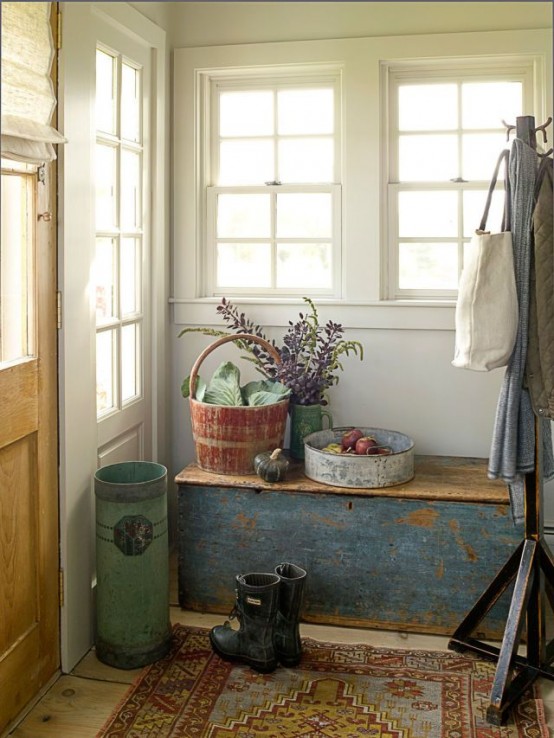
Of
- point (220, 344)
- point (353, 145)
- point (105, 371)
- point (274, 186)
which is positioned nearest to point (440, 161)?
point (353, 145)

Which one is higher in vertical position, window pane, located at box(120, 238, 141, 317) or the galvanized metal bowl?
window pane, located at box(120, 238, 141, 317)

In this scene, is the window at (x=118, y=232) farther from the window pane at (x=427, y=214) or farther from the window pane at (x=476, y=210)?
the window pane at (x=476, y=210)

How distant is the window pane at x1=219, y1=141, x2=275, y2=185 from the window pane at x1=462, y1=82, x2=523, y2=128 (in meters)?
0.96

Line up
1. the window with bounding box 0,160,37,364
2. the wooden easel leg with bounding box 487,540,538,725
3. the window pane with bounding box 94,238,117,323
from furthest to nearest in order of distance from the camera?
the window pane with bounding box 94,238,117,323 < the wooden easel leg with bounding box 487,540,538,725 < the window with bounding box 0,160,37,364

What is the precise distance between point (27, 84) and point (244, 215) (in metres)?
1.68

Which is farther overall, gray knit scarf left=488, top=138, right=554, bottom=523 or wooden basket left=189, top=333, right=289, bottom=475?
wooden basket left=189, top=333, right=289, bottom=475

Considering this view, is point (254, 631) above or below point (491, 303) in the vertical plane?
below

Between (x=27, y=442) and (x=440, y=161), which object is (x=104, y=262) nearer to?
(x=27, y=442)

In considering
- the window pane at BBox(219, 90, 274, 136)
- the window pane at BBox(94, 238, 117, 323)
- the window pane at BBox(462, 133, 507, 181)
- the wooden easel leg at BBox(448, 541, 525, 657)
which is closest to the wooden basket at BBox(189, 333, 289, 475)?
the window pane at BBox(94, 238, 117, 323)

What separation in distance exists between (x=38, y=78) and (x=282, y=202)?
1.66m

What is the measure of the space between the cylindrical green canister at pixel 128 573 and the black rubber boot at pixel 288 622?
45 cm

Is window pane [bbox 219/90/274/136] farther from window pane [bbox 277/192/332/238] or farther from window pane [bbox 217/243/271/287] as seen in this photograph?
window pane [bbox 217/243/271/287]

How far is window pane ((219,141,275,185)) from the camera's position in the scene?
3.95 metres

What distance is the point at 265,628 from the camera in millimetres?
2873
